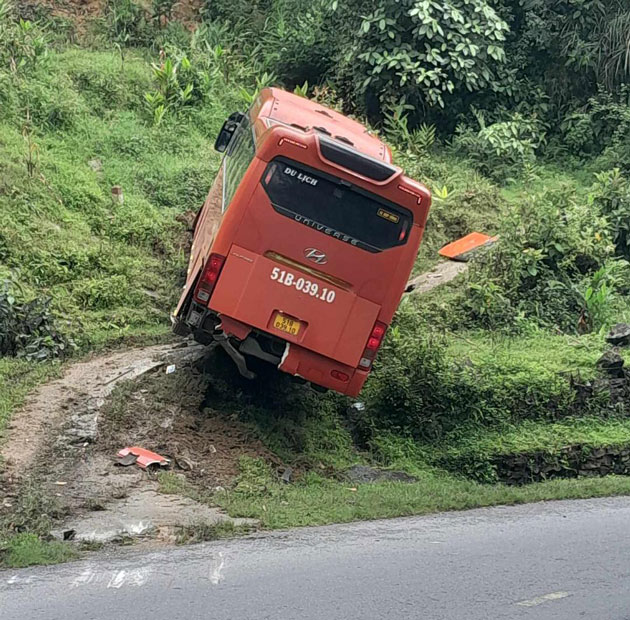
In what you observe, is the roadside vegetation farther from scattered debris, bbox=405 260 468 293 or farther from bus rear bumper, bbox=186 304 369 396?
bus rear bumper, bbox=186 304 369 396

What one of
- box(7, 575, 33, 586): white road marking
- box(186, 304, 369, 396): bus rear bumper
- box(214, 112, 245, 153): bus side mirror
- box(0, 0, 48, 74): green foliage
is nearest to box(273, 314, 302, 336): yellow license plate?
box(186, 304, 369, 396): bus rear bumper

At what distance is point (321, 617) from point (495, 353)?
7.10 metres

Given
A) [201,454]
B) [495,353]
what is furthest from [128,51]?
[201,454]

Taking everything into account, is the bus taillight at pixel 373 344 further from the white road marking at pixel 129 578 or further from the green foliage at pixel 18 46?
the green foliage at pixel 18 46

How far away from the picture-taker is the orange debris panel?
15262mm

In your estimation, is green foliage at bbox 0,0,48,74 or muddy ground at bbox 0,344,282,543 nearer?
muddy ground at bbox 0,344,282,543

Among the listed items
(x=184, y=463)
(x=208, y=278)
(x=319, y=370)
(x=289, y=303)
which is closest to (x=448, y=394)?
(x=319, y=370)

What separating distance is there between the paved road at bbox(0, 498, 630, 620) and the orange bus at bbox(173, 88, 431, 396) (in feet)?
8.26

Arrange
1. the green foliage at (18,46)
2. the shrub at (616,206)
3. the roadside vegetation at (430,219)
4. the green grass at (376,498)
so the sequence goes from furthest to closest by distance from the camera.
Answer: the green foliage at (18,46), the shrub at (616,206), the roadside vegetation at (430,219), the green grass at (376,498)

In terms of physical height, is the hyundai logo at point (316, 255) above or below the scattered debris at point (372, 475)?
above

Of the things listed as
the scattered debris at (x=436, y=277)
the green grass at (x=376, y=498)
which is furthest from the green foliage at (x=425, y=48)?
the green grass at (x=376, y=498)

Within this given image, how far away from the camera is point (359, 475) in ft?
31.8

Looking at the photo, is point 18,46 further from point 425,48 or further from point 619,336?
point 619,336

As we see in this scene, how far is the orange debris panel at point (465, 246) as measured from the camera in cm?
1526
